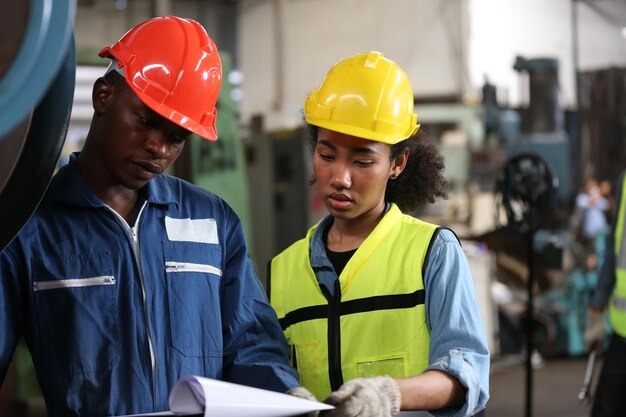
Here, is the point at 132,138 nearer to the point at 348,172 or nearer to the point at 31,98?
the point at 348,172

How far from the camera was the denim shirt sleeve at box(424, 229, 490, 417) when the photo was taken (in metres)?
1.53

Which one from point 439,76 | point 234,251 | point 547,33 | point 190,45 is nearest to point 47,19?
point 190,45

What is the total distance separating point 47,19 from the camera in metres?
0.93

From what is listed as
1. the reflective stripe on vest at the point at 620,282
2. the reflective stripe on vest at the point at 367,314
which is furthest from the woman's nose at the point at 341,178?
the reflective stripe on vest at the point at 620,282

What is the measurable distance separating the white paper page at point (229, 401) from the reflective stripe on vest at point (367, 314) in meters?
0.40

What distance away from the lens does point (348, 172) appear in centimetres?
175

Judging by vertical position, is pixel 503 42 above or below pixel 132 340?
above

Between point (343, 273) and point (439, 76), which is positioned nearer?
point (343, 273)

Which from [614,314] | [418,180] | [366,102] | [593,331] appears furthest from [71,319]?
[593,331]

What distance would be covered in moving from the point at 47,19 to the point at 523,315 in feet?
22.1

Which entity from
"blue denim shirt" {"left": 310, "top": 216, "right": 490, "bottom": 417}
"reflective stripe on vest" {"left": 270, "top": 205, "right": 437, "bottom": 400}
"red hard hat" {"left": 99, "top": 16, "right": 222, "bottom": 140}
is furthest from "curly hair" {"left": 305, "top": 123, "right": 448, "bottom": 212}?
"red hard hat" {"left": 99, "top": 16, "right": 222, "bottom": 140}

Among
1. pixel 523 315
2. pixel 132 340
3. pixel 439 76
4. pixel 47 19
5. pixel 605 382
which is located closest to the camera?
pixel 47 19

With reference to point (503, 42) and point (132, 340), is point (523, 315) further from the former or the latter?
point (132, 340)

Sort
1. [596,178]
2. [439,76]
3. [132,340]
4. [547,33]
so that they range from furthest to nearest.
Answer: [547,33]
[439,76]
[596,178]
[132,340]
